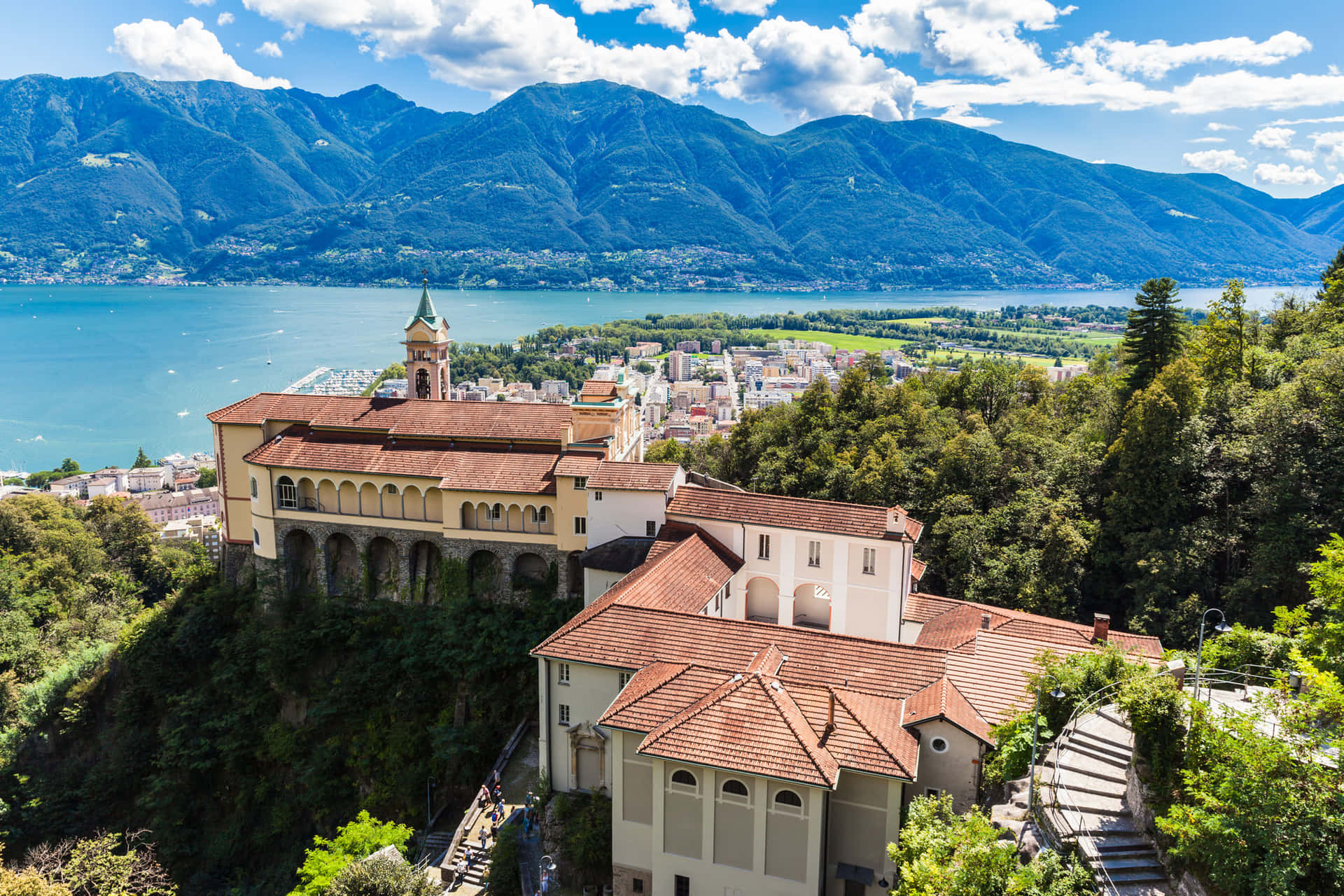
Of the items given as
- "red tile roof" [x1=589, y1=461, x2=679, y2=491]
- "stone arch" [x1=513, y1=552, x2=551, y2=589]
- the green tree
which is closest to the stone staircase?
"red tile roof" [x1=589, y1=461, x2=679, y2=491]

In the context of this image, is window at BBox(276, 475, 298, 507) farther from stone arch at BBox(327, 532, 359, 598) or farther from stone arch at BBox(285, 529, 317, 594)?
stone arch at BBox(327, 532, 359, 598)

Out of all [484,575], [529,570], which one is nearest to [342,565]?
[484,575]

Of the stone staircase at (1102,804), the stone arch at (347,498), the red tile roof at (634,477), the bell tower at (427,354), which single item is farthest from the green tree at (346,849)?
the bell tower at (427,354)

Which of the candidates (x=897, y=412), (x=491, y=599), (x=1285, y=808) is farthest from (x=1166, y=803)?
(x=897, y=412)

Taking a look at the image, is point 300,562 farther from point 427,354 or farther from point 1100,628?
point 1100,628

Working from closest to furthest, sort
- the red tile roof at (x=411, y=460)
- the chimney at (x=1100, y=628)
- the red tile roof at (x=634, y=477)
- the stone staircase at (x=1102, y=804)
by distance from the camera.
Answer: the stone staircase at (x=1102, y=804), the chimney at (x=1100, y=628), the red tile roof at (x=634, y=477), the red tile roof at (x=411, y=460)

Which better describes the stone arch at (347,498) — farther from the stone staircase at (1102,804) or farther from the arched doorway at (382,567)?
the stone staircase at (1102,804)

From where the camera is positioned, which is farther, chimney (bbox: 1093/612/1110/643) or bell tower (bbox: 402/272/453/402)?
bell tower (bbox: 402/272/453/402)
